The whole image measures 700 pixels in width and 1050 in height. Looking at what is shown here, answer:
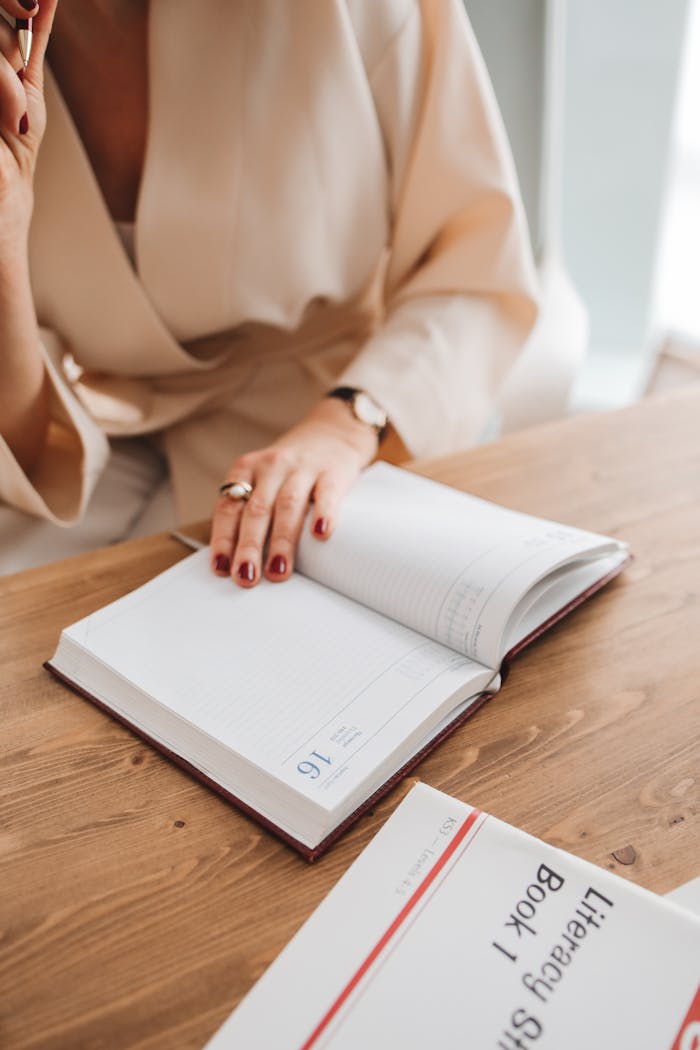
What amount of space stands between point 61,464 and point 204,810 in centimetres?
53

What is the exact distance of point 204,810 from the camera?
512 mm

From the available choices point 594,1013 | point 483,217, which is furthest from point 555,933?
point 483,217

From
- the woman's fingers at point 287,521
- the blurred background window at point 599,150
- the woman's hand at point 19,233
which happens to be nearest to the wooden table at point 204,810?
the woman's fingers at point 287,521

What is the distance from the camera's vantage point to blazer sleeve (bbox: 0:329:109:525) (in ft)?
2.89

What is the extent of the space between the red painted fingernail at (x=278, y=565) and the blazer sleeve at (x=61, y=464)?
30 cm

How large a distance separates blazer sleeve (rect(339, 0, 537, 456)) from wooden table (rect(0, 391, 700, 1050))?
1.11 feet

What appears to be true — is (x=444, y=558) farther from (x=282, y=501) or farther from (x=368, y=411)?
(x=368, y=411)

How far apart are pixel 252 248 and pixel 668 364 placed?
659 millimetres

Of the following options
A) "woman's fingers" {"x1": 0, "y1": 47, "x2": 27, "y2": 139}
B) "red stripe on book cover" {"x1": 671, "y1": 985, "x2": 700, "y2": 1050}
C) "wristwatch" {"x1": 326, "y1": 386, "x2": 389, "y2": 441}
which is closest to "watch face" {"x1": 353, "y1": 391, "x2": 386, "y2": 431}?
"wristwatch" {"x1": 326, "y1": 386, "x2": 389, "y2": 441}

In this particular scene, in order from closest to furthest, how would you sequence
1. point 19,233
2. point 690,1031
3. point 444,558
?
point 690,1031 → point 444,558 → point 19,233

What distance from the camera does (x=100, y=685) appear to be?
597mm

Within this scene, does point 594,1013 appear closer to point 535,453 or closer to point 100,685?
point 100,685

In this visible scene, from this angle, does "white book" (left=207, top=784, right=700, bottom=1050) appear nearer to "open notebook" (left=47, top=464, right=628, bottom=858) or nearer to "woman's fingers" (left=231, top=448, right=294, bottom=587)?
"open notebook" (left=47, top=464, right=628, bottom=858)

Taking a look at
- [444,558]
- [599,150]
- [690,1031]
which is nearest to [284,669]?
[444,558]
